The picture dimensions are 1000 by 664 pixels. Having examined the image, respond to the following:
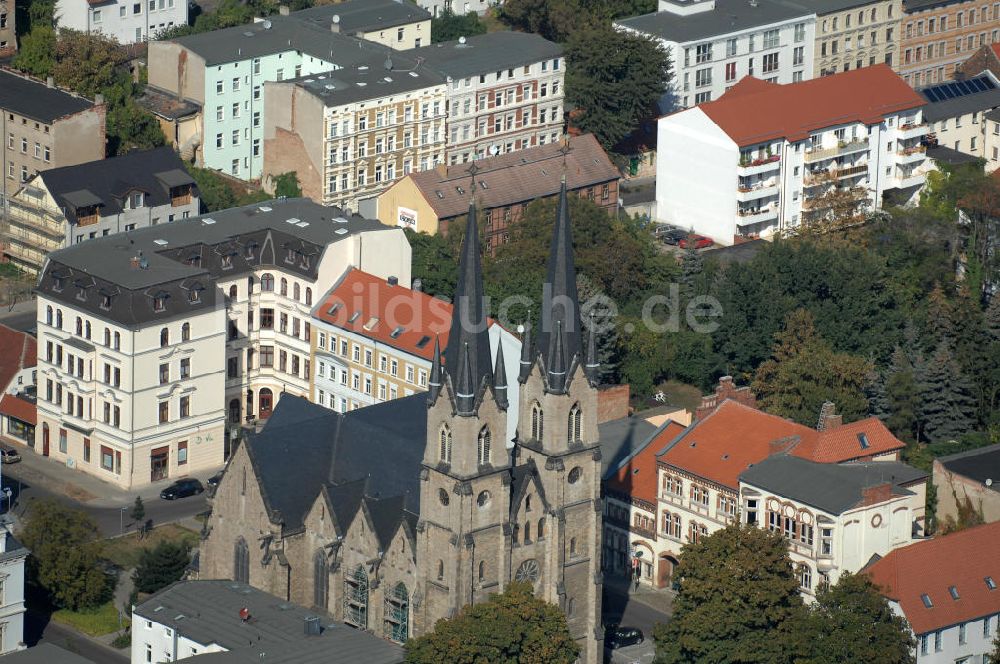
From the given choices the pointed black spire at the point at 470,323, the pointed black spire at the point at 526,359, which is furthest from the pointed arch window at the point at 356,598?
the pointed black spire at the point at 470,323

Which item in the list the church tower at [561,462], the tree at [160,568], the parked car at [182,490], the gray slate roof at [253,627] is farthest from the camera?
the parked car at [182,490]

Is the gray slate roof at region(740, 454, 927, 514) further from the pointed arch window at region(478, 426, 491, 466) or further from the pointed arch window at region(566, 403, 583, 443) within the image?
the pointed arch window at region(478, 426, 491, 466)

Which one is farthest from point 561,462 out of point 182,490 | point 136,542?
point 182,490

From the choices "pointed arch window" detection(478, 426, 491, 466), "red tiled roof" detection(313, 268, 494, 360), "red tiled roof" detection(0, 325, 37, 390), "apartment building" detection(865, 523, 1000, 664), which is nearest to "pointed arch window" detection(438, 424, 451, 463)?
"pointed arch window" detection(478, 426, 491, 466)

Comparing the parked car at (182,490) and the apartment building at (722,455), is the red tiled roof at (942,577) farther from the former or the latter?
the parked car at (182,490)

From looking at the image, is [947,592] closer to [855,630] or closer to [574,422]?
[855,630]

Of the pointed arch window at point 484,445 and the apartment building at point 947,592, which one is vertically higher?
A: the pointed arch window at point 484,445
